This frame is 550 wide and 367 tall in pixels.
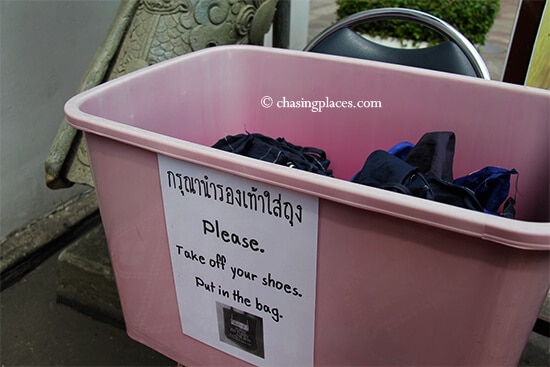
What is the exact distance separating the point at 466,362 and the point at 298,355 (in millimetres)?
222

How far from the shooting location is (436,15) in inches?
135

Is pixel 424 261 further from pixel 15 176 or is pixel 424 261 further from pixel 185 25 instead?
pixel 15 176

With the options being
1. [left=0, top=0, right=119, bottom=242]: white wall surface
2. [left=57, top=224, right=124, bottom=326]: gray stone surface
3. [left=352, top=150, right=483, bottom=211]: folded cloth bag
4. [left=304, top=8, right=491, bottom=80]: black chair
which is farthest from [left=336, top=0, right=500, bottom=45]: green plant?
[left=352, top=150, right=483, bottom=211]: folded cloth bag

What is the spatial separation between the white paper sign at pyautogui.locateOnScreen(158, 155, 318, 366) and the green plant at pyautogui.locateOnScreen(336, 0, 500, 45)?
2.94m

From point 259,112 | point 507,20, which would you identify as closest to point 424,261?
point 259,112

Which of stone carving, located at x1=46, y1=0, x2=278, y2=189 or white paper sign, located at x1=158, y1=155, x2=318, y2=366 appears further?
stone carving, located at x1=46, y1=0, x2=278, y2=189

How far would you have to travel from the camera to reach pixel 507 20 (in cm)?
552

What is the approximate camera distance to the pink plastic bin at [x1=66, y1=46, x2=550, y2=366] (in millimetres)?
542

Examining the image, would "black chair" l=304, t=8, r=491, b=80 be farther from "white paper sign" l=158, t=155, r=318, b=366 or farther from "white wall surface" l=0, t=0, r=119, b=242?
"white wall surface" l=0, t=0, r=119, b=242

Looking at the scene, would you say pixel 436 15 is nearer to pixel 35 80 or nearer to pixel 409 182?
pixel 35 80

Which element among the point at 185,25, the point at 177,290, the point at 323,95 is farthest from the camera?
the point at 185,25

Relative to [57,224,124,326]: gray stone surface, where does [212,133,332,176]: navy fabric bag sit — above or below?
above

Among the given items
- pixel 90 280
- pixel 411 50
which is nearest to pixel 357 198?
pixel 411 50

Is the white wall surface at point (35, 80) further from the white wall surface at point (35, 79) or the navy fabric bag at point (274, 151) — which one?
the navy fabric bag at point (274, 151)
